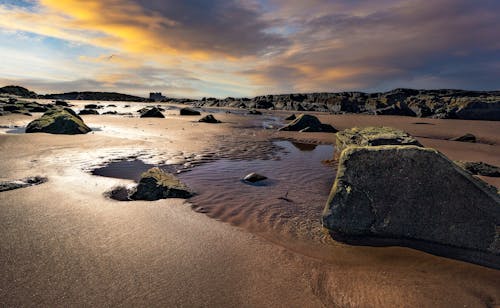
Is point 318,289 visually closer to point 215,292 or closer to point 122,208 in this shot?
point 215,292

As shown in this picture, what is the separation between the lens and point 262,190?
21.1 feet

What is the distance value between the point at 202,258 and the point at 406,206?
293 centimetres

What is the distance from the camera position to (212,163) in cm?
905

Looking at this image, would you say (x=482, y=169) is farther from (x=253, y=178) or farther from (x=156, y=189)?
(x=156, y=189)

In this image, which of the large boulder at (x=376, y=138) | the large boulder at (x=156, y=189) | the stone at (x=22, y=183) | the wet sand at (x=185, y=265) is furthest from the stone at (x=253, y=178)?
the stone at (x=22, y=183)

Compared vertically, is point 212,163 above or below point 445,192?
below

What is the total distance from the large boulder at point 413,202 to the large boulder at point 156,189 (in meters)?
3.00

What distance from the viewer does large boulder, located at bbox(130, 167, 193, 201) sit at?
5418 mm

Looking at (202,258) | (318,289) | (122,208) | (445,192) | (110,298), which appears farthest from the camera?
(122,208)

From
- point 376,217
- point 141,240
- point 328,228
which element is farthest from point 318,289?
point 141,240

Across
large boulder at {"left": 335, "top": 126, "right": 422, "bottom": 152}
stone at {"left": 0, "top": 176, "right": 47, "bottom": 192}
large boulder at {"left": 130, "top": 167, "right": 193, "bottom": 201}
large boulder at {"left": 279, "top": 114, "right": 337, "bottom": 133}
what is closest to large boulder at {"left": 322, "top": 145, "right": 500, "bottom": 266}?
large boulder at {"left": 130, "top": 167, "right": 193, "bottom": 201}

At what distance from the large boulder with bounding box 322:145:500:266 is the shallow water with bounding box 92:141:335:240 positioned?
0.72 meters

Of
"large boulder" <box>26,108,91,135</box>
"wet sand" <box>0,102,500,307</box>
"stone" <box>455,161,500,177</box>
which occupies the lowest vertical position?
"wet sand" <box>0,102,500,307</box>

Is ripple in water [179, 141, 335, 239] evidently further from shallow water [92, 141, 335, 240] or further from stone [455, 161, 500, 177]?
stone [455, 161, 500, 177]
